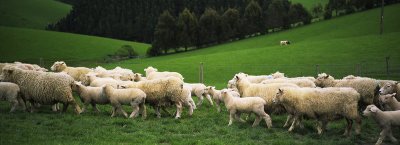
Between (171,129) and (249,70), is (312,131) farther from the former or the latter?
(249,70)

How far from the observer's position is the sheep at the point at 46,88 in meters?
14.7

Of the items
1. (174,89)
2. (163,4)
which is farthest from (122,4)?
(174,89)

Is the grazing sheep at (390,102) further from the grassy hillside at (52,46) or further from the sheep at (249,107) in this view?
the grassy hillside at (52,46)

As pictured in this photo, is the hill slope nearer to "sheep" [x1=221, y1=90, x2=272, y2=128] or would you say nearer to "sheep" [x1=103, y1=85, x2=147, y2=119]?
"sheep" [x1=221, y1=90, x2=272, y2=128]

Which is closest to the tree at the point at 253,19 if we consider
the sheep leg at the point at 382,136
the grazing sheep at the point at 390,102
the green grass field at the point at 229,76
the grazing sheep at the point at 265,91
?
the green grass field at the point at 229,76

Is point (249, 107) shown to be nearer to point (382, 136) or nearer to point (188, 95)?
point (188, 95)

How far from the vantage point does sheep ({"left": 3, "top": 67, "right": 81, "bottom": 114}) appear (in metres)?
14.7

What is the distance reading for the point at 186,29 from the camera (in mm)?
78438

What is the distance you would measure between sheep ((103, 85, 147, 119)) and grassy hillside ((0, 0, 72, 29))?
102m

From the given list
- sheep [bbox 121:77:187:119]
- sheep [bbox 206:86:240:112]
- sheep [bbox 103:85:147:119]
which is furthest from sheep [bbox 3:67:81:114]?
sheep [bbox 206:86:240:112]

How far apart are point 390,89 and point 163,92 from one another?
7912 mm

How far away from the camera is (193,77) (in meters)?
40.0

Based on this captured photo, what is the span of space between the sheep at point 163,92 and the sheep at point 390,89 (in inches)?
272

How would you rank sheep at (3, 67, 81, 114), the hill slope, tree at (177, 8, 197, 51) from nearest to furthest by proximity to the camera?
1. sheep at (3, 67, 81, 114)
2. the hill slope
3. tree at (177, 8, 197, 51)
